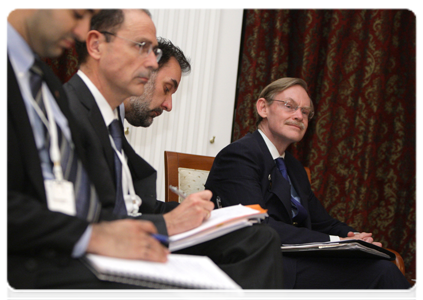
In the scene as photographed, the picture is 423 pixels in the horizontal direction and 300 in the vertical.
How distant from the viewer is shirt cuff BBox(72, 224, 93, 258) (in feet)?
2.52

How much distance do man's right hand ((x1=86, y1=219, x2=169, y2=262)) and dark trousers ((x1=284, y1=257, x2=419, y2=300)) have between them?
1.02 meters

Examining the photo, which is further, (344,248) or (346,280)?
(346,280)

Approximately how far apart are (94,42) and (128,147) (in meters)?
0.36

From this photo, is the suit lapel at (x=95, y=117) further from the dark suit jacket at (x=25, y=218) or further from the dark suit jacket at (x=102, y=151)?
the dark suit jacket at (x=25, y=218)

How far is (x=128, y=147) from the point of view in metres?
1.33

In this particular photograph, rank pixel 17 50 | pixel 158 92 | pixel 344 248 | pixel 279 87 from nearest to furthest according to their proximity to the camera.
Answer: pixel 17 50, pixel 344 248, pixel 158 92, pixel 279 87

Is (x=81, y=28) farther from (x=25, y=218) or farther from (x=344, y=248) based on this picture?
(x=344, y=248)

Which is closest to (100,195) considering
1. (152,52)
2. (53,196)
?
(53,196)

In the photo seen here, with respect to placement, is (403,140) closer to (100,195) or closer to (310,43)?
(310,43)

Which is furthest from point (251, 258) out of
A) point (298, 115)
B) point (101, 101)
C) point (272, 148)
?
point (298, 115)

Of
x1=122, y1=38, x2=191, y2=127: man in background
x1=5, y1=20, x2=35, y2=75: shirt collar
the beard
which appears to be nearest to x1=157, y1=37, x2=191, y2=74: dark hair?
x1=122, y1=38, x2=191, y2=127: man in background

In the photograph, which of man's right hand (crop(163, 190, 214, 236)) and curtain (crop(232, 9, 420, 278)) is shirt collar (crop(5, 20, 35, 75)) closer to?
man's right hand (crop(163, 190, 214, 236))

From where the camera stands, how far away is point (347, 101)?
10.6ft

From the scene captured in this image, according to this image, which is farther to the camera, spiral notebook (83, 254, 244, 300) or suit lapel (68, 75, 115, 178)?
suit lapel (68, 75, 115, 178)
